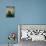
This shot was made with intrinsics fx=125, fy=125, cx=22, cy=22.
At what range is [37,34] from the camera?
345 centimetres

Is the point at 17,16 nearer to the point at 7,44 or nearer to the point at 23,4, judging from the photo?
the point at 23,4

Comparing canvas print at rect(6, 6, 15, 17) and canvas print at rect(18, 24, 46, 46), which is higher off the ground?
canvas print at rect(6, 6, 15, 17)

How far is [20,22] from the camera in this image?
3.62 metres

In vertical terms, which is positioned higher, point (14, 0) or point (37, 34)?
point (14, 0)

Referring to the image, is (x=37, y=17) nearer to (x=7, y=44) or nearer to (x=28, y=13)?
(x=28, y=13)

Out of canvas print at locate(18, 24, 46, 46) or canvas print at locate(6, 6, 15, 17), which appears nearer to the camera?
canvas print at locate(18, 24, 46, 46)

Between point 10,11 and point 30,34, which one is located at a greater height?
point 10,11

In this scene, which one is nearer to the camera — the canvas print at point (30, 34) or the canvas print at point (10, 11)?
the canvas print at point (30, 34)

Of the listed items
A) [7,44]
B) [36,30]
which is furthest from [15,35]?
[36,30]

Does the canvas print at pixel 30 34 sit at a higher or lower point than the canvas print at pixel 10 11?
lower

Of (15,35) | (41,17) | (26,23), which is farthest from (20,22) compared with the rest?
(41,17)

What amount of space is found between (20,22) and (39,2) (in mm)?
804

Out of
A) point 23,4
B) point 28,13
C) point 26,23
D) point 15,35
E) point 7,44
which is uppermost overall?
point 23,4

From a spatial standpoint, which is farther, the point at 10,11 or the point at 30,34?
the point at 10,11
